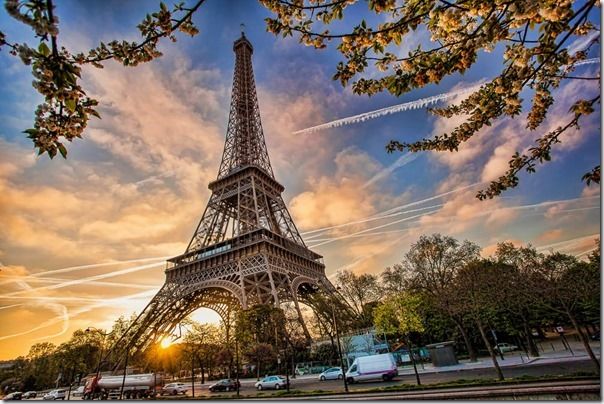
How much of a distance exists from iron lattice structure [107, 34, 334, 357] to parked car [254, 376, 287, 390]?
158 inches

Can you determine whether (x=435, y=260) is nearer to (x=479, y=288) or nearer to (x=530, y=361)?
(x=479, y=288)

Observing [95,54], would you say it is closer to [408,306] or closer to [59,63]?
[59,63]

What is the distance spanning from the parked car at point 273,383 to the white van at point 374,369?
3.06m

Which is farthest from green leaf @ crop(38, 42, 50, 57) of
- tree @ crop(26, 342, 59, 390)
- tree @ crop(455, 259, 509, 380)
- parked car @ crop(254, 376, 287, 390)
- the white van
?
tree @ crop(26, 342, 59, 390)

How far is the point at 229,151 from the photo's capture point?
93.2 ft

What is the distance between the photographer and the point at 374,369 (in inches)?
456

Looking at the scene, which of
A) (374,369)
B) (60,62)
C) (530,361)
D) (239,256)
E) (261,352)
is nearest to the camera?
(60,62)

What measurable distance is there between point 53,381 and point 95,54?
3657cm

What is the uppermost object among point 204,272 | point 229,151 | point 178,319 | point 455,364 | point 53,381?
point 229,151

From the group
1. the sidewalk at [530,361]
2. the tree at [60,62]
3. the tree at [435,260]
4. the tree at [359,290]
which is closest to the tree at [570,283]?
the sidewalk at [530,361]

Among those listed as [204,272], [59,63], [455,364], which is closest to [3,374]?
[204,272]

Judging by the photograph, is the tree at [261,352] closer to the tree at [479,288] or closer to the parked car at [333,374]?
the parked car at [333,374]

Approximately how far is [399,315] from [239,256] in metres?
10.5

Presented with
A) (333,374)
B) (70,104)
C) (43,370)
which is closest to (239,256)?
(333,374)
